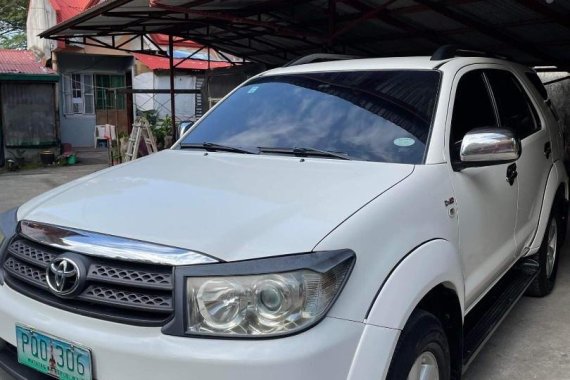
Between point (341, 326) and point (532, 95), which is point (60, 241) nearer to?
point (341, 326)

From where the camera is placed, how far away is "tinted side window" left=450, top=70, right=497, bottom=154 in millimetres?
3098

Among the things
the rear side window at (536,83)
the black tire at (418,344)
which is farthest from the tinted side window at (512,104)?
the black tire at (418,344)

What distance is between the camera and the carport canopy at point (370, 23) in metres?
7.61

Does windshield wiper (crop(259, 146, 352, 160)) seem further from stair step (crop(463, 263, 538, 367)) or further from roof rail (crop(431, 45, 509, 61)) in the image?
stair step (crop(463, 263, 538, 367))

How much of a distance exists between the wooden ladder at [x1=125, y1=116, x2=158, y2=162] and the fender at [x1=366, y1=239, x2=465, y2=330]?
9966 millimetres

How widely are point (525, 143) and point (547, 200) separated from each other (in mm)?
648

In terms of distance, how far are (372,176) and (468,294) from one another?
34.3 inches

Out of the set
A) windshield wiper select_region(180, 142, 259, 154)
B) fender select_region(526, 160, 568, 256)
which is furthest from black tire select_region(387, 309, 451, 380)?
fender select_region(526, 160, 568, 256)

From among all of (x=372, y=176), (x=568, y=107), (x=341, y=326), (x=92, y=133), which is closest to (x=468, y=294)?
(x=372, y=176)

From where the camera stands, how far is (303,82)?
3.59 m

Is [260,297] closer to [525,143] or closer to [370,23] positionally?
[525,143]

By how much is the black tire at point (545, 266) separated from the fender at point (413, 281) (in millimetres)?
2146

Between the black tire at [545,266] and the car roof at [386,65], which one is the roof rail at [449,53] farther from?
the black tire at [545,266]

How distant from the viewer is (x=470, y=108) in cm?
338
